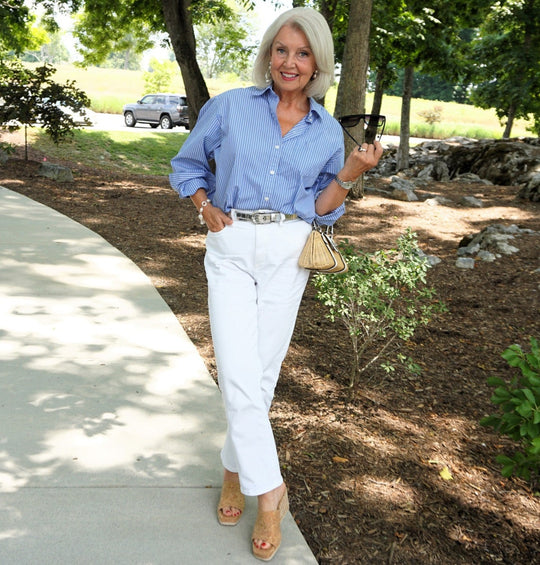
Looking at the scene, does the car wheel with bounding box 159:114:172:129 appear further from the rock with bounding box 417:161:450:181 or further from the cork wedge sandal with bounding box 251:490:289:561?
the cork wedge sandal with bounding box 251:490:289:561

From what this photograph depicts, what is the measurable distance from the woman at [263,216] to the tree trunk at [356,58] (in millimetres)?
7457

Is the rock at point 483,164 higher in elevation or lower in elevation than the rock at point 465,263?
higher

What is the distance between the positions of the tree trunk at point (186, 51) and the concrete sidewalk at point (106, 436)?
571 cm

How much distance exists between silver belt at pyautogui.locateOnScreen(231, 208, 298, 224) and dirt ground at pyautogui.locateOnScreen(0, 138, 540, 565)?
4.25 ft

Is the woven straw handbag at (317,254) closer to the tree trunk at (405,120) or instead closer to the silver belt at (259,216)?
the silver belt at (259,216)

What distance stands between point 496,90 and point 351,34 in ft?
41.8

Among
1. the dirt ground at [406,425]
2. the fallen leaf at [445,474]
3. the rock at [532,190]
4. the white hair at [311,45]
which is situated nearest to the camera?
the white hair at [311,45]

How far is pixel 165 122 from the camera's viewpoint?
88.9 feet

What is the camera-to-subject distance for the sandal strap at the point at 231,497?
8.90ft

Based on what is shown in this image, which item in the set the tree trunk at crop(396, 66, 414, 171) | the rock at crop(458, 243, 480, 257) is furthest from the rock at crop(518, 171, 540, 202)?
the tree trunk at crop(396, 66, 414, 171)

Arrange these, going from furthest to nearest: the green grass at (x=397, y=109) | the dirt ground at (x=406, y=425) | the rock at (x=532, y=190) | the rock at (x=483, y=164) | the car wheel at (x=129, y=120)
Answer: the green grass at (x=397, y=109) → the car wheel at (x=129, y=120) → the rock at (x=483, y=164) → the rock at (x=532, y=190) → the dirt ground at (x=406, y=425)

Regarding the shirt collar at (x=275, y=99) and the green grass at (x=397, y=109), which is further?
the green grass at (x=397, y=109)

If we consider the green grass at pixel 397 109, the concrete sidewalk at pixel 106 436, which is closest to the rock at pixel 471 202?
the concrete sidewalk at pixel 106 436

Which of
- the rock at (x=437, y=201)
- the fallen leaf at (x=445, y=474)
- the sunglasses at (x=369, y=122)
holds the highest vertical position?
the sunglasses at (x=369, y=122)
